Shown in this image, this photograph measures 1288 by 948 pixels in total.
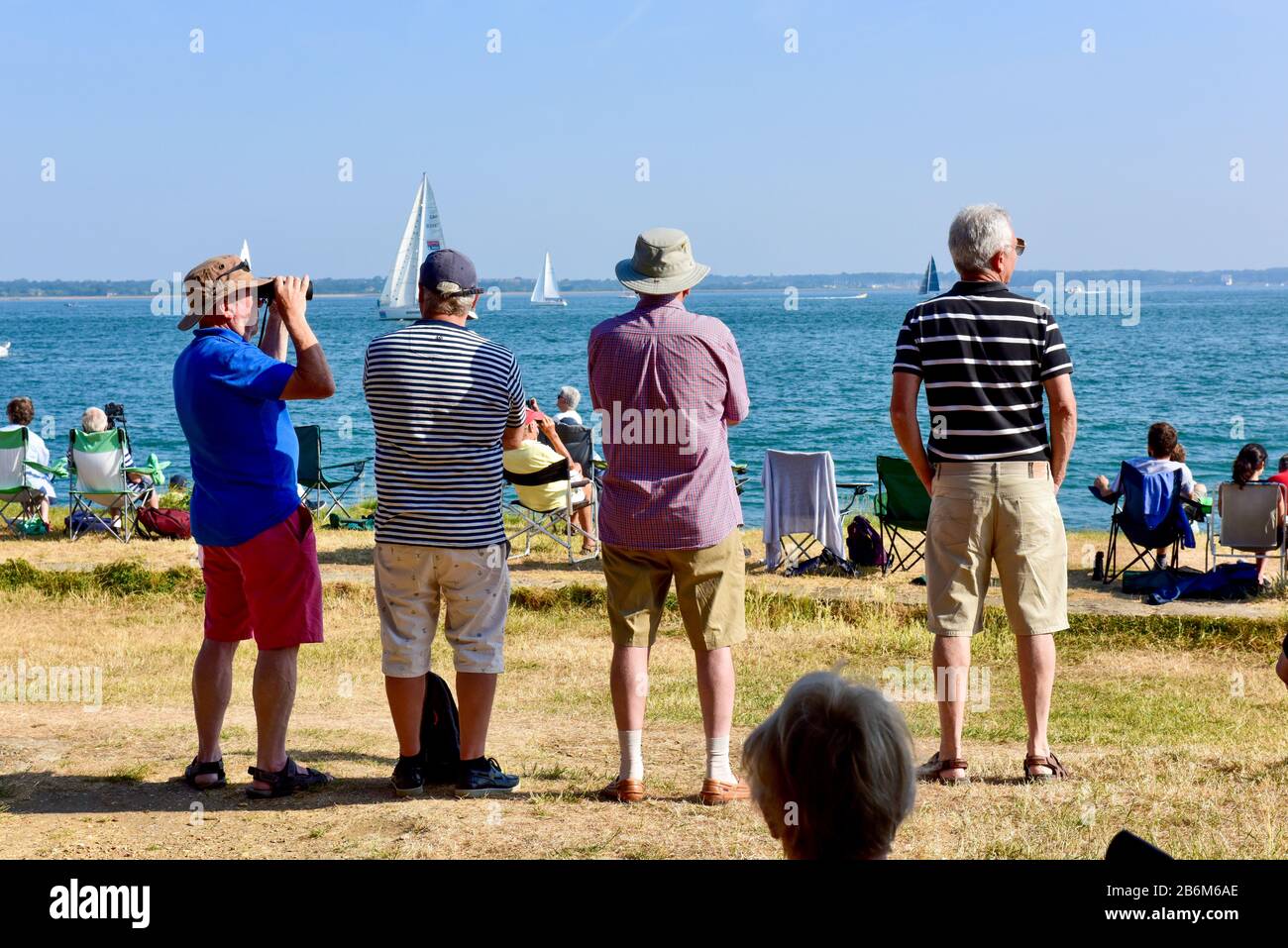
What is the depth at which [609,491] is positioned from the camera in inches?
165

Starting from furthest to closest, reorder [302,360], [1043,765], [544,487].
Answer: [544,487], [1043,765], [302,360]

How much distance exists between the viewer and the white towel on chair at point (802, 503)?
9.85 m

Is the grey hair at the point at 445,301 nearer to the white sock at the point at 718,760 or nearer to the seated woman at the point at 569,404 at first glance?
the white sock at the point at 718,760

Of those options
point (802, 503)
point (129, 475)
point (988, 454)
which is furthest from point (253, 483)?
point (129, 475)

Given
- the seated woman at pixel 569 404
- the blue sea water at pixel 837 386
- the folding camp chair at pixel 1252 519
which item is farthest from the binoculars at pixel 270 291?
the blue sea water at pixel 837 386

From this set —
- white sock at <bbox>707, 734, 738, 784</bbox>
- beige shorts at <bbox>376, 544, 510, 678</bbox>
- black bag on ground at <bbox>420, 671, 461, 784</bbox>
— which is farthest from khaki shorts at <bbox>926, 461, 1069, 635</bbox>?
black bag on ground at <bbox>420, 671, 461, 784</bbox>

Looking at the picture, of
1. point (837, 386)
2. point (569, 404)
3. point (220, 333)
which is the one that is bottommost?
point (837, 386)

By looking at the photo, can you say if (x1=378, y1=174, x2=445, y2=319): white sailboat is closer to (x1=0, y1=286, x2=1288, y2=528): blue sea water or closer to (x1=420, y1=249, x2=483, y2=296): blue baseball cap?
(x1=0, y1=286, x2=1288, y2=528): blue sea water

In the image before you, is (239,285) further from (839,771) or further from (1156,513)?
(1156,513)

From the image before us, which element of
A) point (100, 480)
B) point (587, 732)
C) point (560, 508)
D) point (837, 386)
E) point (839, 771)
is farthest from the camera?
point (837, 386)

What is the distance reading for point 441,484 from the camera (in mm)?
4074

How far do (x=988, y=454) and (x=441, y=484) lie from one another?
170cm
